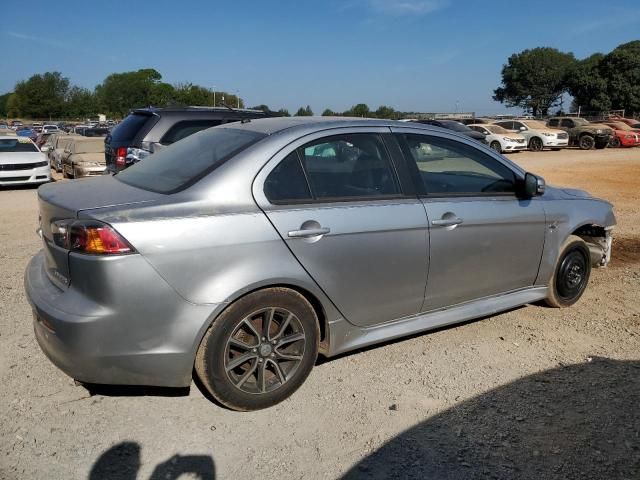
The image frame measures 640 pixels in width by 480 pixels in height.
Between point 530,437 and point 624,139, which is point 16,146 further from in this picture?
point 624,139

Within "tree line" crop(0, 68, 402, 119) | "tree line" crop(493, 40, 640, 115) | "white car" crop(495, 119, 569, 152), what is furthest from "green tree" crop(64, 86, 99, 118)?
"white car" crop(495, 119, 569, 152)

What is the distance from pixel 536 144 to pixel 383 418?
29749mm

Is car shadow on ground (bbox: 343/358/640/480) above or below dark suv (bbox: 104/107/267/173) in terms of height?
below

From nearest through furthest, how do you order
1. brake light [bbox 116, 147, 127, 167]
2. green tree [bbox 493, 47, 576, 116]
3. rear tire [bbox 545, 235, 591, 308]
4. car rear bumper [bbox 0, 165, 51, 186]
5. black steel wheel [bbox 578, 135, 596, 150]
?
1. rear tire [bbox 545, 235, 591, 308]
2. brake light [bbox 116, 147, 127, 167]
3. car rear bumper [bbox 0, 165, 51, 186]
4. black steel wheel [bbox 578, 135, 596, 150]
5. green tree [bbox 493, 47, 576, 116]

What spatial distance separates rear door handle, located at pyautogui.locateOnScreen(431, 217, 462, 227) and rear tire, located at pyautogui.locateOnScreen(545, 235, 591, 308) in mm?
1372

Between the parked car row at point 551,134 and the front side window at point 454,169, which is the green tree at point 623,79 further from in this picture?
the front side window at point 454,169

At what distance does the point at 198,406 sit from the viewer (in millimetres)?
3281

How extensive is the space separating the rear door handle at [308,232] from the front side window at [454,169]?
910mm

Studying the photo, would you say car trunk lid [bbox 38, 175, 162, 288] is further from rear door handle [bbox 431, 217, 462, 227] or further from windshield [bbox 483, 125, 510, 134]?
windshield [bbox 483, 125, 510, 134]

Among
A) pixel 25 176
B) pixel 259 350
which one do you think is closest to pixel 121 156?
pixel 259 350

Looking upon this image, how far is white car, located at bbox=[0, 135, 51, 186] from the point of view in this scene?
1419cm

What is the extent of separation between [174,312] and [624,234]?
24.2 ft

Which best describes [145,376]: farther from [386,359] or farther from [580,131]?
[580,131]

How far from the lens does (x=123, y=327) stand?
9.23ft
